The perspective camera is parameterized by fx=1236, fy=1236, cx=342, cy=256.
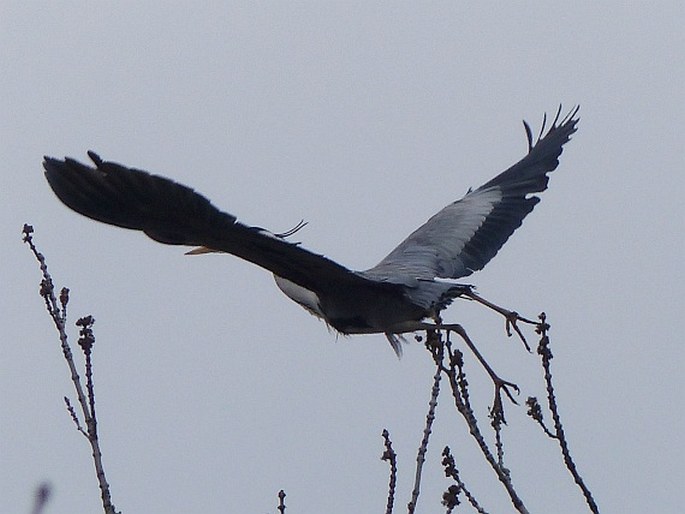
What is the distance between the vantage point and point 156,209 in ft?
15.3

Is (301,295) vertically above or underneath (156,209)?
above

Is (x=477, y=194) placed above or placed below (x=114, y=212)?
above

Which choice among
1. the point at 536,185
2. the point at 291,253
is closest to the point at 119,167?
the point at 291,253

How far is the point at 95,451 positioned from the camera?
332 cm

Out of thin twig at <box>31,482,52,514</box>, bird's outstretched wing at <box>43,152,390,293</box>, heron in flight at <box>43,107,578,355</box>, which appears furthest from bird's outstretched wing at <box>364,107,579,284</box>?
thin twig at <box>31,482,52,514</box>

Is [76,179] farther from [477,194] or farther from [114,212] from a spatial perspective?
[477,194]

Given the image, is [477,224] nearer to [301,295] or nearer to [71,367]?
[301,295]

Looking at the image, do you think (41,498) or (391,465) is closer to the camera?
(41,498)

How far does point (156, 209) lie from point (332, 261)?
80 cm

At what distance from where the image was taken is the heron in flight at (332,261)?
4.56 metres

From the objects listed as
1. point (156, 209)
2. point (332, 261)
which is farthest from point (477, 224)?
point (156, 209)

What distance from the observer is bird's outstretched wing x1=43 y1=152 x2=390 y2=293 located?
4.48m

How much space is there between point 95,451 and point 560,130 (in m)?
5.91

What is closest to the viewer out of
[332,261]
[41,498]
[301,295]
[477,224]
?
[41,498]
